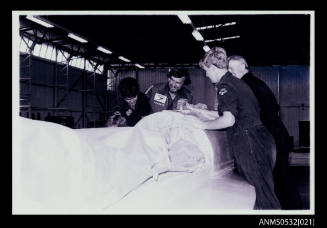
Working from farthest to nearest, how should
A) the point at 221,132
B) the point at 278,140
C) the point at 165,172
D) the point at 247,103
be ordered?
1. the point at 278,140
2. the point at 221,132
3. the point at 247,103
4. the point at 165,172

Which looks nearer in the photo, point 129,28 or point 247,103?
point 247,103

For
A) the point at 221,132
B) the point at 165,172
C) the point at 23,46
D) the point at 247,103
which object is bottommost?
the point at 165,172

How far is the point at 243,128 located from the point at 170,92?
159 cm

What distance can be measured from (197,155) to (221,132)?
0.47 m

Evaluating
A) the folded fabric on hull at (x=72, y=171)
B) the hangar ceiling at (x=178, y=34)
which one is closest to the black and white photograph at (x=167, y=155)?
the folded fabric on hull at (x=72, y=171)

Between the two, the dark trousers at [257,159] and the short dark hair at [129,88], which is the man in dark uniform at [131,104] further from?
the dark trousers at [257,159]

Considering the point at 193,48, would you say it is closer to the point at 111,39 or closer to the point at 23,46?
the point at 111,39

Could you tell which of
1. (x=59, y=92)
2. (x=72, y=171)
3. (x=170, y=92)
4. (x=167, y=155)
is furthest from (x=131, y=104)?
(x=59, y=92)

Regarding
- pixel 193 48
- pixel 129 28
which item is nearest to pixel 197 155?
pixel 129 28

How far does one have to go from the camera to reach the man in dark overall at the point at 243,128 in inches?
64.7

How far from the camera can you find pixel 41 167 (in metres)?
1.07

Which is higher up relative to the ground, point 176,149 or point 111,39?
point 111,39

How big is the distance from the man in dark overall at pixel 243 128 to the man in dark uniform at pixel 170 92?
48.0 inches

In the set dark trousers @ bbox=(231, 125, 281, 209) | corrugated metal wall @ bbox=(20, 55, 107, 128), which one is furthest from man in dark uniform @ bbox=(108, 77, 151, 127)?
corrugated metal wall @ bbox=(20, 55, 107, 128)
